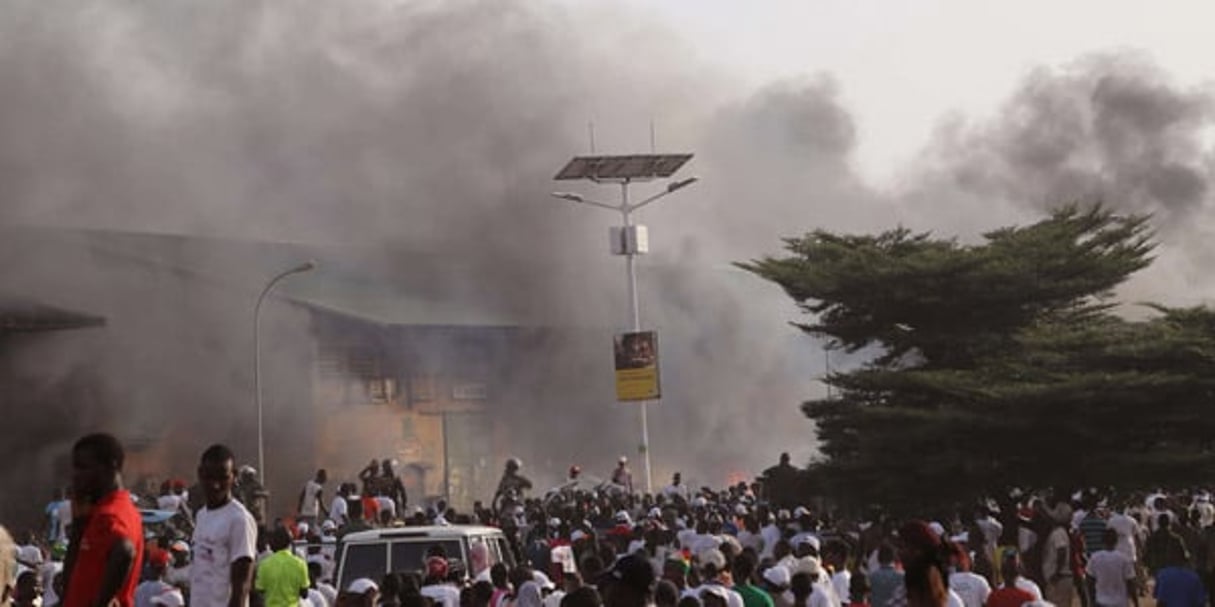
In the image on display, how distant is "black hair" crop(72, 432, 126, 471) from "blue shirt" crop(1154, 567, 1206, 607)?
939 cm

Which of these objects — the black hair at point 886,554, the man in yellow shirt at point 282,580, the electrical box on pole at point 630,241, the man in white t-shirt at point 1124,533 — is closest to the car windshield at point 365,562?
the man in yellow shirt at point 282,580

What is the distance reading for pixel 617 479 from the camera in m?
35.6

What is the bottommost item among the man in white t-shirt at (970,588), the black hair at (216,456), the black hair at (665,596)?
the man in white t-shirt at (970,588)

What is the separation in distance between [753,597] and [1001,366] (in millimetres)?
17186

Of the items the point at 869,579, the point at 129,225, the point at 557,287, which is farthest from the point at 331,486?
the point at 869,579

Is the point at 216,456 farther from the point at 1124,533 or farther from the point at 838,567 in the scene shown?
the point at 1124,533

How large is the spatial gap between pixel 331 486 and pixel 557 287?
12632 millimetres

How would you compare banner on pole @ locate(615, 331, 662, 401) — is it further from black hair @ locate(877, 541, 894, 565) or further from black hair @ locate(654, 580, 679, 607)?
black hair @ locate(654, 580, 679, 607)

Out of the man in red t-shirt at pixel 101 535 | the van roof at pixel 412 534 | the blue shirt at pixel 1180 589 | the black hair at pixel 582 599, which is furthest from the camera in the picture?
the van roof at pixel 412 534

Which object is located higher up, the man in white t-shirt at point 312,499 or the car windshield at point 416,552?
the man in white t-shirt at point 312,499

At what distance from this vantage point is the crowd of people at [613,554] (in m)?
6.87

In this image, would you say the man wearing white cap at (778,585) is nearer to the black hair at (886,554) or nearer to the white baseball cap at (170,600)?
the black hair at (886,554)

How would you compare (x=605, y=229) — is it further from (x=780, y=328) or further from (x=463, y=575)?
(x=463, y=575)

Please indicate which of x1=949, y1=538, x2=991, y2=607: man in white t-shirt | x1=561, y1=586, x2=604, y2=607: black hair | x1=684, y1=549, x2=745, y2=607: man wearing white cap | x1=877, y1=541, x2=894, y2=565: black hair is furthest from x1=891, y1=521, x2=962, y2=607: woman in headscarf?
x1=877, y1=541, x2=894, y2=565: black hair
